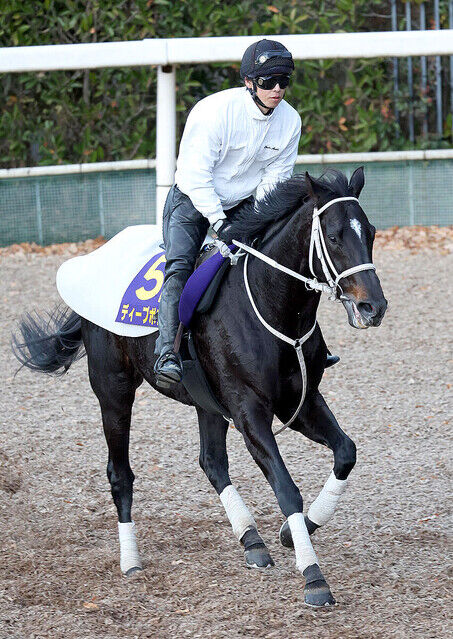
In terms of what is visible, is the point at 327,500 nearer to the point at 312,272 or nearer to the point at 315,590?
the point at 315,590

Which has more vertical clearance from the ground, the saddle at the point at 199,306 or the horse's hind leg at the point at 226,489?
the saddle at the point at 199,306

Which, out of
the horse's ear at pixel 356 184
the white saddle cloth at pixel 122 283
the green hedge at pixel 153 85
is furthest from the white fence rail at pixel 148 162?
the horse's ear at pixel 356 184

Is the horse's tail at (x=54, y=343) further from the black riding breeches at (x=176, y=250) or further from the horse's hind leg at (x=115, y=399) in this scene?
the black riding breeches at (x=176, y=250)

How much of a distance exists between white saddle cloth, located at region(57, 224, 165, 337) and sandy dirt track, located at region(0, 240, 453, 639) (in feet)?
3.93

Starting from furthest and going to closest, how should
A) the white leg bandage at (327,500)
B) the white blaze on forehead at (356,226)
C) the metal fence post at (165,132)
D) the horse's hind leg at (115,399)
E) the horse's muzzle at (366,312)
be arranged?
the metal fence post at (165,132) < the horse's hind leg at (115,399) < the white leg bandage at (327,500) < the white blaze on forehead at (356,226) < the horse's muzzle at (366,312)

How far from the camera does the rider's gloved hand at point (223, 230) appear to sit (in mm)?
4691

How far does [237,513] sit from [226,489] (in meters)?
0.18

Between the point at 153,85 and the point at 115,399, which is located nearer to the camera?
the point at 115,399

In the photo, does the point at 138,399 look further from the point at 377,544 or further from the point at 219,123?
the point at 219,123

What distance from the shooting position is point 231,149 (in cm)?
479

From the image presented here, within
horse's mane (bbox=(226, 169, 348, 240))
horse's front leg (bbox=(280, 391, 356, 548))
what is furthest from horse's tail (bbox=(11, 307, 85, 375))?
horse's front leg (bbox=(280, 391, 356, 548))

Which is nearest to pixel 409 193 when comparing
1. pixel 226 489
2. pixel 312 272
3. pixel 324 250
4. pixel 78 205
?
pixel 78 205

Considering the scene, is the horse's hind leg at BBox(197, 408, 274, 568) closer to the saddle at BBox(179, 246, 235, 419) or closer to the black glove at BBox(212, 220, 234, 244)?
the saddle at BBox(179, 246, 235, 419)

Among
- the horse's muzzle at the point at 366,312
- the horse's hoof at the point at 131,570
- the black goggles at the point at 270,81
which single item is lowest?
the horse's hoof at the point at 131,570
